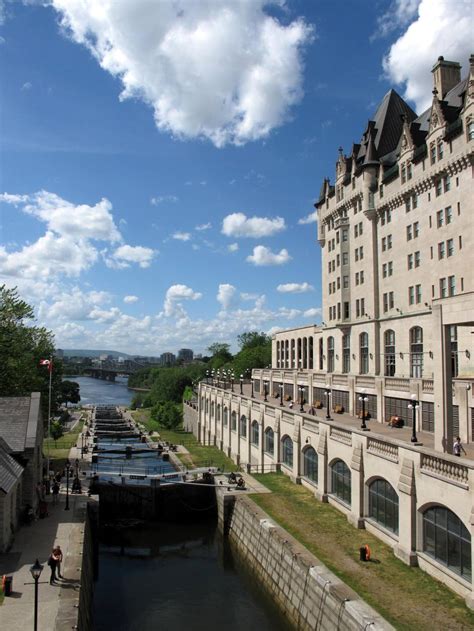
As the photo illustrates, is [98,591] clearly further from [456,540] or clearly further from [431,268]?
[431,268]

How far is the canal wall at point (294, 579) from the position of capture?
1956 cm

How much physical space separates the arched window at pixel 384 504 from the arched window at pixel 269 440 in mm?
19713

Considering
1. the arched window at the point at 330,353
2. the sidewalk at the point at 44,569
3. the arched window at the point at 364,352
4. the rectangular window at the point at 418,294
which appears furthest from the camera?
the arched window at the point at 330,353

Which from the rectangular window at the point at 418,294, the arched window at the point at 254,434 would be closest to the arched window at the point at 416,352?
the rectangular window at the point at 418,294

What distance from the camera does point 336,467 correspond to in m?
32.8

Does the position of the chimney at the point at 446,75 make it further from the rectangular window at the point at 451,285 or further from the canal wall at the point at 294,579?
the canal wall at the point at 294,579

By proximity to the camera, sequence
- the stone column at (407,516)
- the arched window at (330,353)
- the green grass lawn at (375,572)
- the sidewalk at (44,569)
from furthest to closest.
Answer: the arched window at (330,353) → the stone column at (407,516) → the green grass lawn at (375,572) → the sidewalk at (44,569)

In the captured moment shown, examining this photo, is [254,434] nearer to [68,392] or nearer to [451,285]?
[451,285]

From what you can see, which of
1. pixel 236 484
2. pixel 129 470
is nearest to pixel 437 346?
pixel 236 484

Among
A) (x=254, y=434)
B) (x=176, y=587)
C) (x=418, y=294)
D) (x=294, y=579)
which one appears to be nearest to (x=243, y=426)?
(x=254, y=434)

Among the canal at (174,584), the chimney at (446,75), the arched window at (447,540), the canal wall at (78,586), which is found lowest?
the canal at (174,584)

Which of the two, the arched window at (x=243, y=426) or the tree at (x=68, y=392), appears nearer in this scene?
the arched window at (x=243, y=426)

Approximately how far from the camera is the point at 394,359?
51.5 metres

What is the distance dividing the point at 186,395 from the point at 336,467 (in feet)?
318
